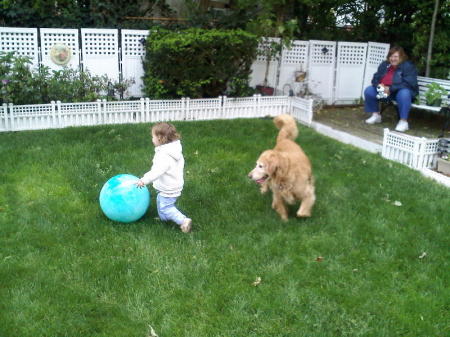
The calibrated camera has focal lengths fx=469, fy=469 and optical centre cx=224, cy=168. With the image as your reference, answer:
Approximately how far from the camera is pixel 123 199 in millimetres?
4645

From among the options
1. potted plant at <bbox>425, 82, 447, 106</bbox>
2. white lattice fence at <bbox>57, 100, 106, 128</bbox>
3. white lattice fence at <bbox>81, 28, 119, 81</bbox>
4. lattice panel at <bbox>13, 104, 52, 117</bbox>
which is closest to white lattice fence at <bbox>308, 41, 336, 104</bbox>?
potted plant at <bbox>425, 82, 447, 106</bbox>

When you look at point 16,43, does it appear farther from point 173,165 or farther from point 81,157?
point 173,165

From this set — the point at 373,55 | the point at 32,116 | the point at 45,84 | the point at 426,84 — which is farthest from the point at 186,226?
the point at 373,55

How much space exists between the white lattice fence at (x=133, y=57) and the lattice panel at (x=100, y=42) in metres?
0.19

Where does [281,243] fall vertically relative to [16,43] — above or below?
below

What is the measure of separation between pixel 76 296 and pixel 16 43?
6548 mm

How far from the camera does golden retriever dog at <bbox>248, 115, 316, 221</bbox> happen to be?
4.63 meters

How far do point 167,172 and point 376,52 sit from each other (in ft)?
26.7

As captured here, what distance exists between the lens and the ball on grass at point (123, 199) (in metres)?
4.65

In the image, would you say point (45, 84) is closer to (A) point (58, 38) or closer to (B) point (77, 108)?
(B) point (77, 108)

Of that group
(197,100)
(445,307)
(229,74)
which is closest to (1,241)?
(445,307)

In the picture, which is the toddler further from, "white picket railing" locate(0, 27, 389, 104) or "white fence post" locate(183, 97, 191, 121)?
"white picket railing" locate(0, 27, 389, 104)

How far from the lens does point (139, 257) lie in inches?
168

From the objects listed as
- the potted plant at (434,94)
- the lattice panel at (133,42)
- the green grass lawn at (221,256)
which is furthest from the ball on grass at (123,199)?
the potted plant at (434,94)
